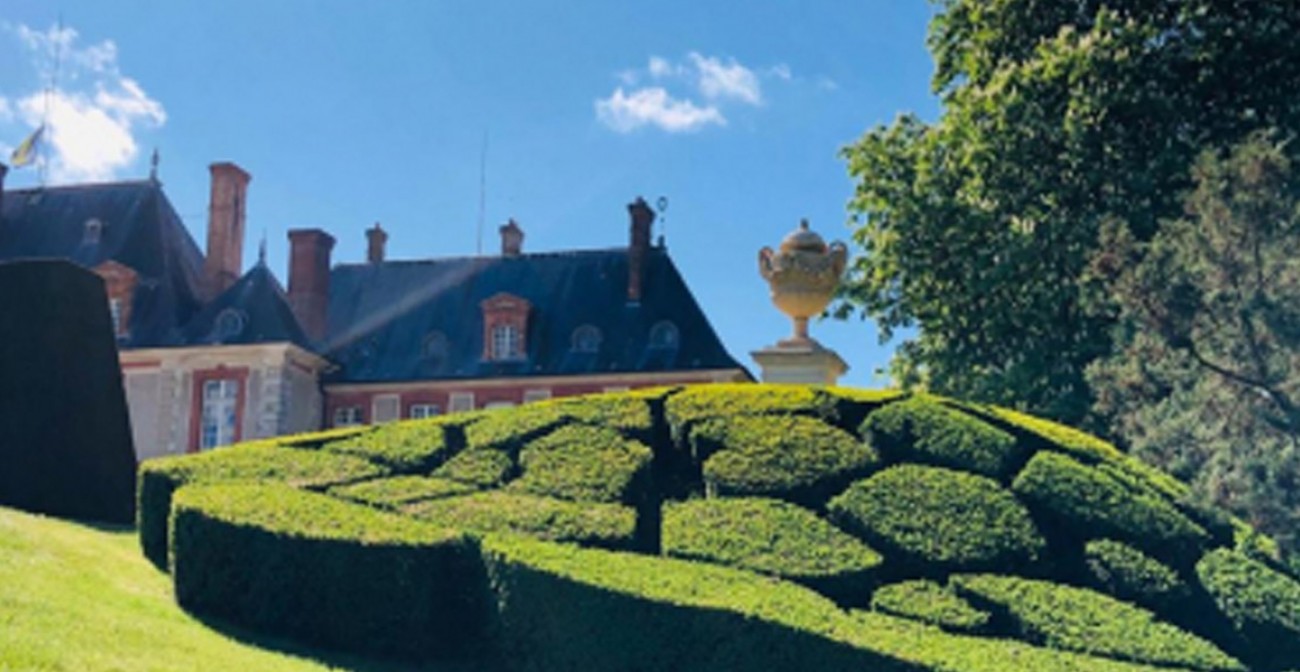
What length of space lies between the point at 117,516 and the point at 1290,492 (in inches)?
449

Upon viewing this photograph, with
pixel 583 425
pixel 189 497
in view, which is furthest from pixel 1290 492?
pixel 189 497

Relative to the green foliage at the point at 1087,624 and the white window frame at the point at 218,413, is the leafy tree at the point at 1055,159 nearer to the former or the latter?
the green foliage at the point at 1087,624

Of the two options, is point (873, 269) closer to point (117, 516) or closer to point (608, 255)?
point (117, 516)

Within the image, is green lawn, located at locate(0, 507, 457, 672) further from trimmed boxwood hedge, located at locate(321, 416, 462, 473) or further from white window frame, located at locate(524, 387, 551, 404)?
white window frame, located at locate(524, 387, 551, 404)

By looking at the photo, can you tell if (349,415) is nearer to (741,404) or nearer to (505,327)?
(505,327)

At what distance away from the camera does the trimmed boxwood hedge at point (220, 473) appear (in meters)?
12.9

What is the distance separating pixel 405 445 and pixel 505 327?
1122 inches

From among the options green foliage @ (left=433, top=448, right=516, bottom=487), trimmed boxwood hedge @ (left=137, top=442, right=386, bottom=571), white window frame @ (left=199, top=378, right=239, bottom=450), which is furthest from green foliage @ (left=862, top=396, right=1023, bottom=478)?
white window frame @ (left=199, top=378, right=239, bottom=450)

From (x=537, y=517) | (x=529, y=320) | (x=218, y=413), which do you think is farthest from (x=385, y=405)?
(x=537, y=517)

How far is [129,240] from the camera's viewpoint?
4197cm

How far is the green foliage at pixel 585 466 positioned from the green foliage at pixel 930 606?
Answer: 2472 mm

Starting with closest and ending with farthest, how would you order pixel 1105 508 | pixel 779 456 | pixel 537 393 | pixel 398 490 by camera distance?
pixel 1105 508 < pixel 398 490 < pixel 779 456 < pixel 537 393

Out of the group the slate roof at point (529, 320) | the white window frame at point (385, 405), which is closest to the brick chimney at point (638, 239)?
the slate roof at point (529, 320)

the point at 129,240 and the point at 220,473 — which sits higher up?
the point at 129,240
